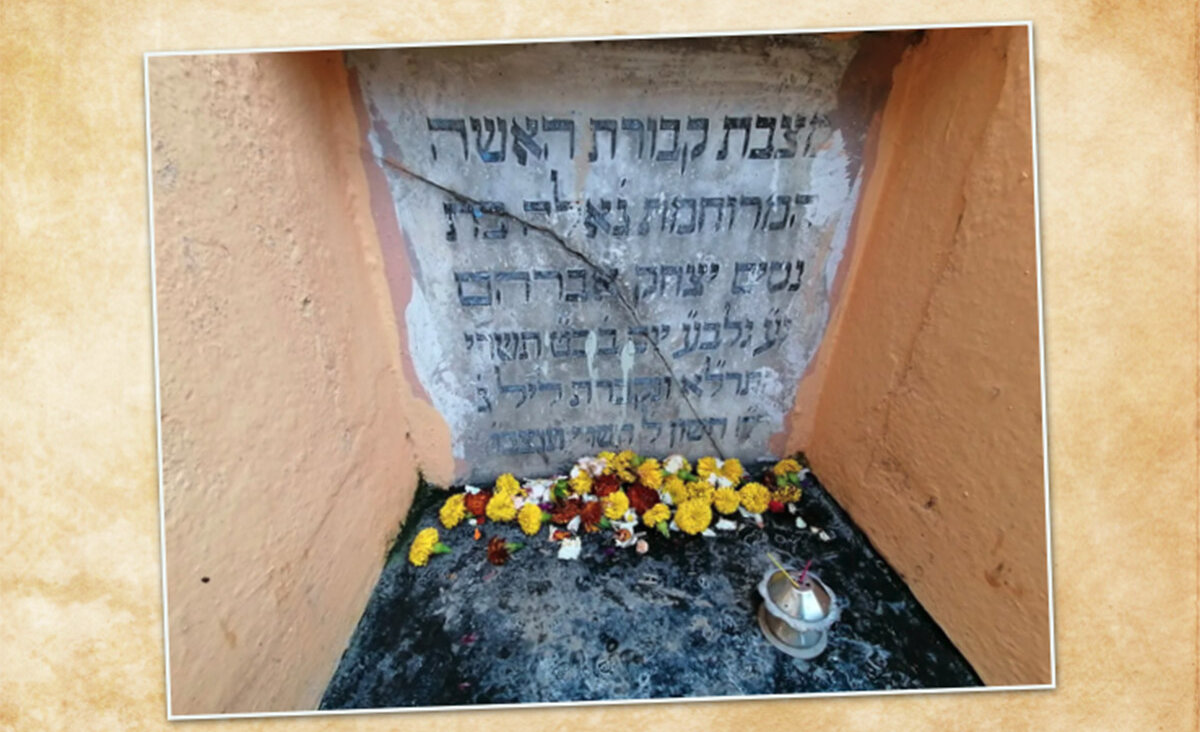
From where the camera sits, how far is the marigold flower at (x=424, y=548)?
1.73 meters

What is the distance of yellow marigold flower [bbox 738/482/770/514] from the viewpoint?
191 centimetres

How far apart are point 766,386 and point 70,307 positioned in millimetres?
1862

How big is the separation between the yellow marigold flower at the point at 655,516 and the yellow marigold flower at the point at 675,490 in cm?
9

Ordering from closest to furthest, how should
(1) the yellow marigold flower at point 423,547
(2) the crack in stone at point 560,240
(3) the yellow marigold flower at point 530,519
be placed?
1. (2) the crack in stone at point 560,240
2. (1) the yellow marigold flower at point 423,547
3. (3) the yellow marigold flower at point 530,519

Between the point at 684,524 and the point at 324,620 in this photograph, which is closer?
the point at 324,620

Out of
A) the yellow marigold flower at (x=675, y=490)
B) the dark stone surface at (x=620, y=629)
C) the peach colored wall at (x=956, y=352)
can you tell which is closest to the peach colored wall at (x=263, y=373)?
the dark stone surface at (x=620, y=629)

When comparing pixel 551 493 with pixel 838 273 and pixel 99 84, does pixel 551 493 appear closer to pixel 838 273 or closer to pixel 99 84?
pixel 838 273

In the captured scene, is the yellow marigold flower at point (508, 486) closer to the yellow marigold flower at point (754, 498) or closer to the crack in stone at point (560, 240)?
the crack in stone at point (560, 240)

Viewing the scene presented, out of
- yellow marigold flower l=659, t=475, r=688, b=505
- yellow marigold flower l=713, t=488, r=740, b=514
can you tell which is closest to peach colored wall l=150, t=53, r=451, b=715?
yellow marigold flower l=659, t=475, r=688, b=505

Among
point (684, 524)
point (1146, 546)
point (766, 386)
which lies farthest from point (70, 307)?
point (1146, 546)

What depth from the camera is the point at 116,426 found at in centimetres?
95

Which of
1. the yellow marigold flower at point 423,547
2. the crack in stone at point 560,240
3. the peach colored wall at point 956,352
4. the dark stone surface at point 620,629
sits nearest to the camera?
the peach colored wall at point 956,352

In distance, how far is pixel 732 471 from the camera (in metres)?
2.06

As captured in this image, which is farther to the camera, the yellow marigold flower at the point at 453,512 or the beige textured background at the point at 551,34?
the yellow marigold flower at the point at 453,512
